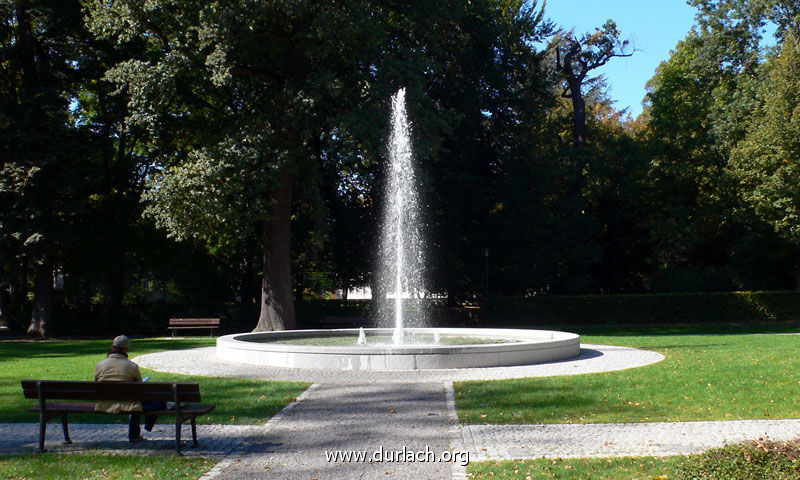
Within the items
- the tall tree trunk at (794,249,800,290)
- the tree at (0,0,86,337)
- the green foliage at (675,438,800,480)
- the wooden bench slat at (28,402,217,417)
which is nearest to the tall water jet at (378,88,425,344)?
the tree at (0,0,86,337)

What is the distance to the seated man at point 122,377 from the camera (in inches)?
285

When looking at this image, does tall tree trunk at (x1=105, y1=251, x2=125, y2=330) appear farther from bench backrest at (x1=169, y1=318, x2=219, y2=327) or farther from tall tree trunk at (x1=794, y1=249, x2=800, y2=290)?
tall tree trunk at (x1=794, y1=249, x2=800, y2=290)

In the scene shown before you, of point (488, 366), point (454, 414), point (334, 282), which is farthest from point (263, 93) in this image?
point (454, 414)

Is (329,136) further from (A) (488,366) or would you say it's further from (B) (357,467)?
(B) (357,467)

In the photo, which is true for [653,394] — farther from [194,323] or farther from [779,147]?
[779,147]

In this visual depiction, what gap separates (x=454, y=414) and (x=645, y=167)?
31.2 meters

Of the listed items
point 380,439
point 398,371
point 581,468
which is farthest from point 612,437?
point 398,371

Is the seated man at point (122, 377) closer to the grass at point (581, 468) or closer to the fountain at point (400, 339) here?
the grass at point (581, 468)

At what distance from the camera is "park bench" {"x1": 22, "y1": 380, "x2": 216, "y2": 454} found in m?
7.00

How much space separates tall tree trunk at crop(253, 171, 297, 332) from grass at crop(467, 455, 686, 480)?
705 inches

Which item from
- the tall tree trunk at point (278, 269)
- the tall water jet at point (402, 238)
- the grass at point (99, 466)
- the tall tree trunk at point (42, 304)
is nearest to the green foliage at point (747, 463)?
the grass at point (99, 466)

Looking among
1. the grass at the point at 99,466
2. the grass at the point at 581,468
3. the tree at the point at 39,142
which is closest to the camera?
the grass at the point at 581,468

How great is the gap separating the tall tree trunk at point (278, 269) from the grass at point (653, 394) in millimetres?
13350

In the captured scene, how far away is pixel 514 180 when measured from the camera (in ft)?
101
